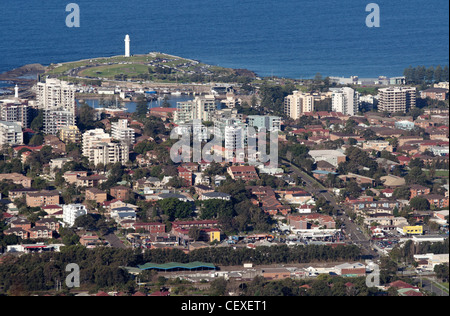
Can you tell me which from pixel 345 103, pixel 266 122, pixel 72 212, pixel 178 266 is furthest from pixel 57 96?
pixel 178 266

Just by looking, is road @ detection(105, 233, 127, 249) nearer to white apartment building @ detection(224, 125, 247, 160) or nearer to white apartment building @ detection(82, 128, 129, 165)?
white apartment building @ detection(82, 128, 129, 165)

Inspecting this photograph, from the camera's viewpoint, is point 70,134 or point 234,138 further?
point 70,134

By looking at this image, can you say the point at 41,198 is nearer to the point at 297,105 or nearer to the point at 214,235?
the point at 214,235

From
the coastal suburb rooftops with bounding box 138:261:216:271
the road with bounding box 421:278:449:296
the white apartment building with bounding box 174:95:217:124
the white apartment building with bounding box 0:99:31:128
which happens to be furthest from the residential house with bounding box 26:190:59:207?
the white apartment building with bounding box 174:95:217:124

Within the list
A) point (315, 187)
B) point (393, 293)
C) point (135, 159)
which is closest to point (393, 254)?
point (393, 293)

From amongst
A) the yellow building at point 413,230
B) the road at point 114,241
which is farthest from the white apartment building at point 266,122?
the road at point 114,241

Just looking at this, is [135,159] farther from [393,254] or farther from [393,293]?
[393,293]
